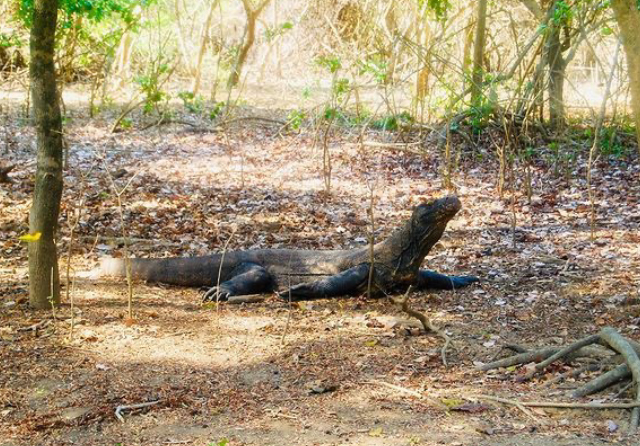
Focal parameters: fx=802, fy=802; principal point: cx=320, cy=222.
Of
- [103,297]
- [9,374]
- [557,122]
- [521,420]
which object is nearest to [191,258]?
[103,297]

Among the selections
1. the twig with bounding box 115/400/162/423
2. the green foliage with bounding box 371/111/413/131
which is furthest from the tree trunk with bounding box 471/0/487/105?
the twig with bounding box 115/400/162/423

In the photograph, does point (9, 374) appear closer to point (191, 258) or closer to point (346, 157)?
point (191, 258)

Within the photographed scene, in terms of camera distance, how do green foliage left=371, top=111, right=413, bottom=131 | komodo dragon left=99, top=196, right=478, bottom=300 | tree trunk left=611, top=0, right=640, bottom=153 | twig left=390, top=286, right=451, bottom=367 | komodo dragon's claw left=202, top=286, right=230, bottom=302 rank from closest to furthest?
tree trunk left=611, top=0, right=640, bottom=153 → twig left=390, top=286, right=451, bottom=367 → komodo dragon's claw left=202, top=286, right=230, bottom=302 → komodo dragon left=99, top=196, right=478, bottom=300 → green foliage left=371, top=111, right=413, bottom=131

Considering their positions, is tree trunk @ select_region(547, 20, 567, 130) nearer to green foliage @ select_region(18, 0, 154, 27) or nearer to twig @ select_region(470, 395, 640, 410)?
green foliage @ select_region(18, 0, 154, 27)

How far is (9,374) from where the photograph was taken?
4.40 m

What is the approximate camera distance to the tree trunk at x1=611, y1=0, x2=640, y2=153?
4133mm

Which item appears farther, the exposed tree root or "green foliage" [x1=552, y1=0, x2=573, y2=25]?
"green foliage" [x1=552, y1=0, x2=573, y2=25]

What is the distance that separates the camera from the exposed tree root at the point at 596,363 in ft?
12.5

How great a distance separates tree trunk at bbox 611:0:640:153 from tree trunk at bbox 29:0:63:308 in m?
3.33

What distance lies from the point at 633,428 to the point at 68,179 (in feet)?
25.7

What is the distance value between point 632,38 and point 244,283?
3528 millimetres

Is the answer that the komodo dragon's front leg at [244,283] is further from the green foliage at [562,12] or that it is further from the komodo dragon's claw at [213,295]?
the green foliage at [562,12]

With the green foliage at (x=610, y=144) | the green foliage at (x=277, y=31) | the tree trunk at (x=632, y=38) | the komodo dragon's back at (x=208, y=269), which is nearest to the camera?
the tree trunk at (x=632, y=38)

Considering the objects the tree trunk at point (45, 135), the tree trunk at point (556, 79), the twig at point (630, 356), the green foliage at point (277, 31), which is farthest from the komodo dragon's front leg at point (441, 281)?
the green foliage at point (277, 31)
